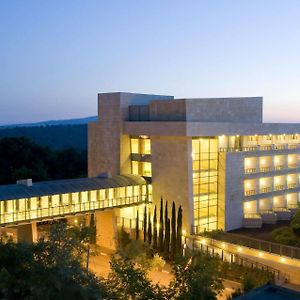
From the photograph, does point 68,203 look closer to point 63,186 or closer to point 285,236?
point 63,186

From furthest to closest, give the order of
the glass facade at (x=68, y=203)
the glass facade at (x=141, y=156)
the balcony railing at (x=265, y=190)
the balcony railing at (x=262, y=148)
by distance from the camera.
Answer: the balcony railing at (x=265, y=190)
the glass facade at (x=141, y=156)
the balcony railing at (x=262, y=148)
the glass facade at (x=68, y=203)

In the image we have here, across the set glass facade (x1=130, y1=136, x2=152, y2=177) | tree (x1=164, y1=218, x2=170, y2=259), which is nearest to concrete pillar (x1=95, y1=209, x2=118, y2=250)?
glass facade (x1=130, y1=136, x2=152, y2=177)

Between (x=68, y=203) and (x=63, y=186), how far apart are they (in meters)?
1.68

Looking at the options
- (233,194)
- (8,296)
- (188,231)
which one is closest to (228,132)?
(233,194)

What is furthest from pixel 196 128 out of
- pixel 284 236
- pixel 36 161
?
pixel 36 161

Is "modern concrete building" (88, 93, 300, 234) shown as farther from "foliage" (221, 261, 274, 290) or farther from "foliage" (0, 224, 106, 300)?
"foliage" (0, 224, 106, 300)

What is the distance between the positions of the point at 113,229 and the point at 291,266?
1815cm

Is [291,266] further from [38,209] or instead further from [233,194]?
[38,209]

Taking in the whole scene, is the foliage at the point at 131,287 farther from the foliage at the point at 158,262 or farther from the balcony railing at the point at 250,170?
the balcony railing at the point at 250,170

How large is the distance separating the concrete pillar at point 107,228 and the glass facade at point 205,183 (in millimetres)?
8259

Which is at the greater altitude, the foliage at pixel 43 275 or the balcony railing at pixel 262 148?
the balcony railing at pixel 262 148

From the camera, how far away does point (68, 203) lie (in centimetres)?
4375

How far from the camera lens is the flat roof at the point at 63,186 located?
41000 mm

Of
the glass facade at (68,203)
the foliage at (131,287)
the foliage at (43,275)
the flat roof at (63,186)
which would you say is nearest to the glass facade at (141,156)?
the flat roof at (63,186)
